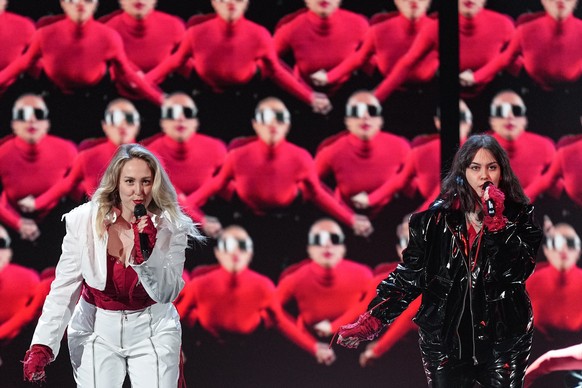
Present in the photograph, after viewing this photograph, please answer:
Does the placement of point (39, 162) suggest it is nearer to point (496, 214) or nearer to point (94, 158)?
point (94, 158)

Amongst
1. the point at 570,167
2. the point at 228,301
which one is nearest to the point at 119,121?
the point at 228,301

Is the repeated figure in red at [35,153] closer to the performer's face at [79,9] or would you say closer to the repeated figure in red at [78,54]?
the repeated figure in red at [78,54]

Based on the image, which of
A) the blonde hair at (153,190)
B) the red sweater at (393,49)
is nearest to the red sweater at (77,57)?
the red sweater at (393,49)

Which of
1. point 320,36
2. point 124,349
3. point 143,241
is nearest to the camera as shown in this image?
point 143,241

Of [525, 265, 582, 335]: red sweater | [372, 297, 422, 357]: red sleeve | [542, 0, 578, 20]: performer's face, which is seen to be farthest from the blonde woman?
[542, 0, 578, 20]: performer's face

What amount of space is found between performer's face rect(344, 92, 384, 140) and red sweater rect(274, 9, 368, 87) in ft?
0.51

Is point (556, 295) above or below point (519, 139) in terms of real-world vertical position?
below

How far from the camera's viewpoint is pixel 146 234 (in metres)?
2.84

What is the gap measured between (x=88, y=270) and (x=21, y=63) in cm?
197

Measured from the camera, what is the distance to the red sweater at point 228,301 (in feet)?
14.8

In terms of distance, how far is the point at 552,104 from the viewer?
464 cm

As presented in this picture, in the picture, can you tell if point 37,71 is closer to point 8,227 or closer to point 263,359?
Result: point 8,227

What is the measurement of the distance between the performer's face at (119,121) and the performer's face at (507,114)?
6.71 feet

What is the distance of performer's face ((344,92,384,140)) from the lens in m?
4.55
